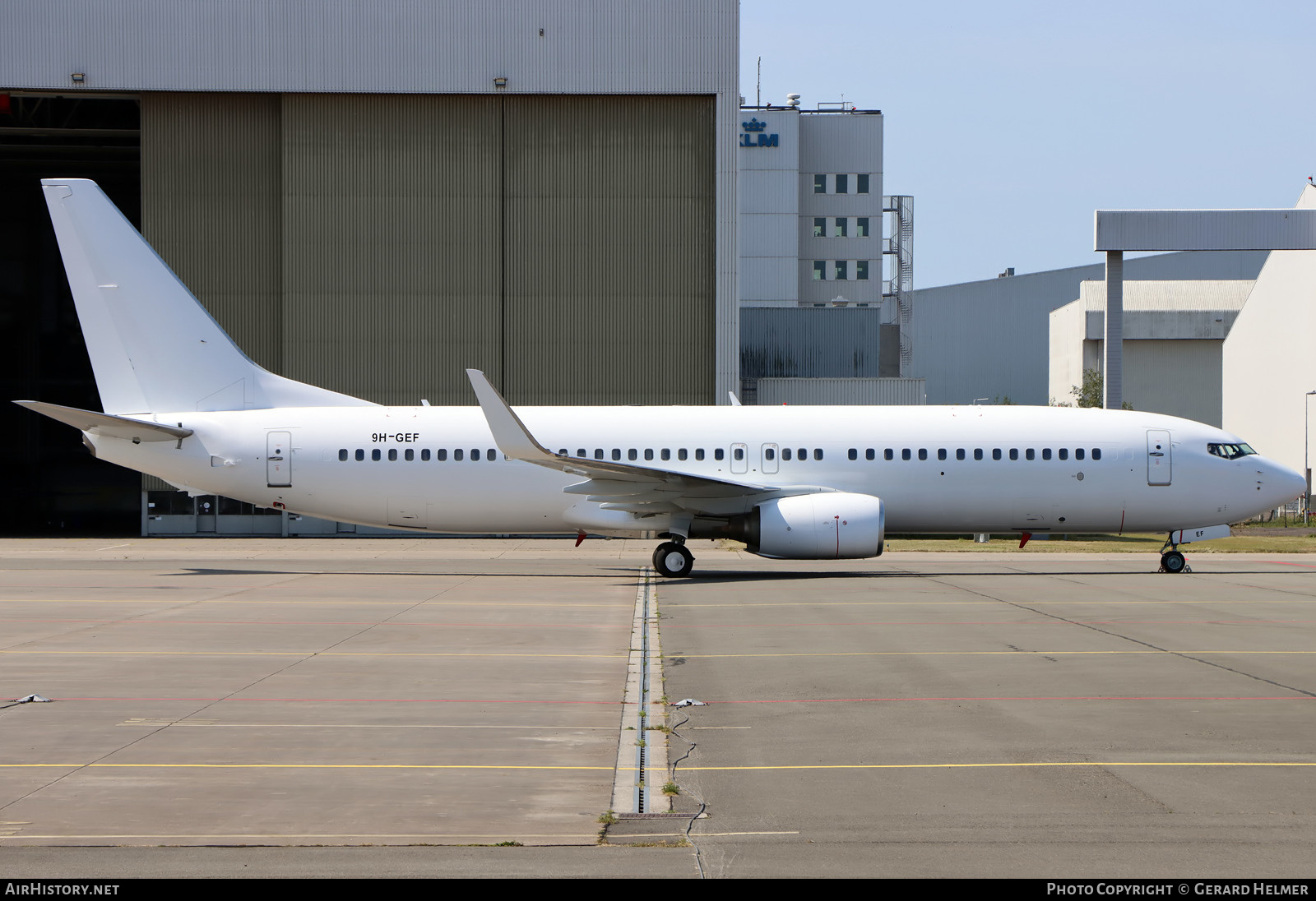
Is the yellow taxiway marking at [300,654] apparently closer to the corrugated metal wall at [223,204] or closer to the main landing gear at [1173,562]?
the main landing gear at [1173,562]

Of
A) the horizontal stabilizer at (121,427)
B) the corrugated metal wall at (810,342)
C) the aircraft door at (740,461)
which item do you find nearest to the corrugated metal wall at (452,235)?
the corrugated metal wall at (810,342)

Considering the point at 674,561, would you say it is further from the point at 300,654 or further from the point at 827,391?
the point at 827,391

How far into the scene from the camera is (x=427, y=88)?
40.3 m

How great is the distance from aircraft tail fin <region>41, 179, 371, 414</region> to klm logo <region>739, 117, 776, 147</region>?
56.0 meters

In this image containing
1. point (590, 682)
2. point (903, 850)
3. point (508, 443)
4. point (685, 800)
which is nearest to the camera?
point (903, 850)

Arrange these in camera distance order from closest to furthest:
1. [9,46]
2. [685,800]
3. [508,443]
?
1. [685,800]
2. [508,443]
3. [9,46]

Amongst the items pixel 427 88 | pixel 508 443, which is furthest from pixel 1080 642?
pixel 427 88

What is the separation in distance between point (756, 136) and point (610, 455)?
56.8m

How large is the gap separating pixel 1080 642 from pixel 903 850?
8690mm

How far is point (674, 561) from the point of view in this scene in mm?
24109

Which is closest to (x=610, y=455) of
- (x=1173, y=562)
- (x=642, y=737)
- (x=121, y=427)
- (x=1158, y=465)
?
(x=121, y=427)

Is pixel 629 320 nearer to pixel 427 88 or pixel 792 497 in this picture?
pixel 427 88

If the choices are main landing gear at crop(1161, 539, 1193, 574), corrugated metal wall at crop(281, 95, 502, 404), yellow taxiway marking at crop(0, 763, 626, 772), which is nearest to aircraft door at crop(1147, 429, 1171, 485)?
main landing gear at crop(1161, 539, 1193, 574)

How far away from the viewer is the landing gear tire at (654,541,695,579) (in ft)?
79.0
